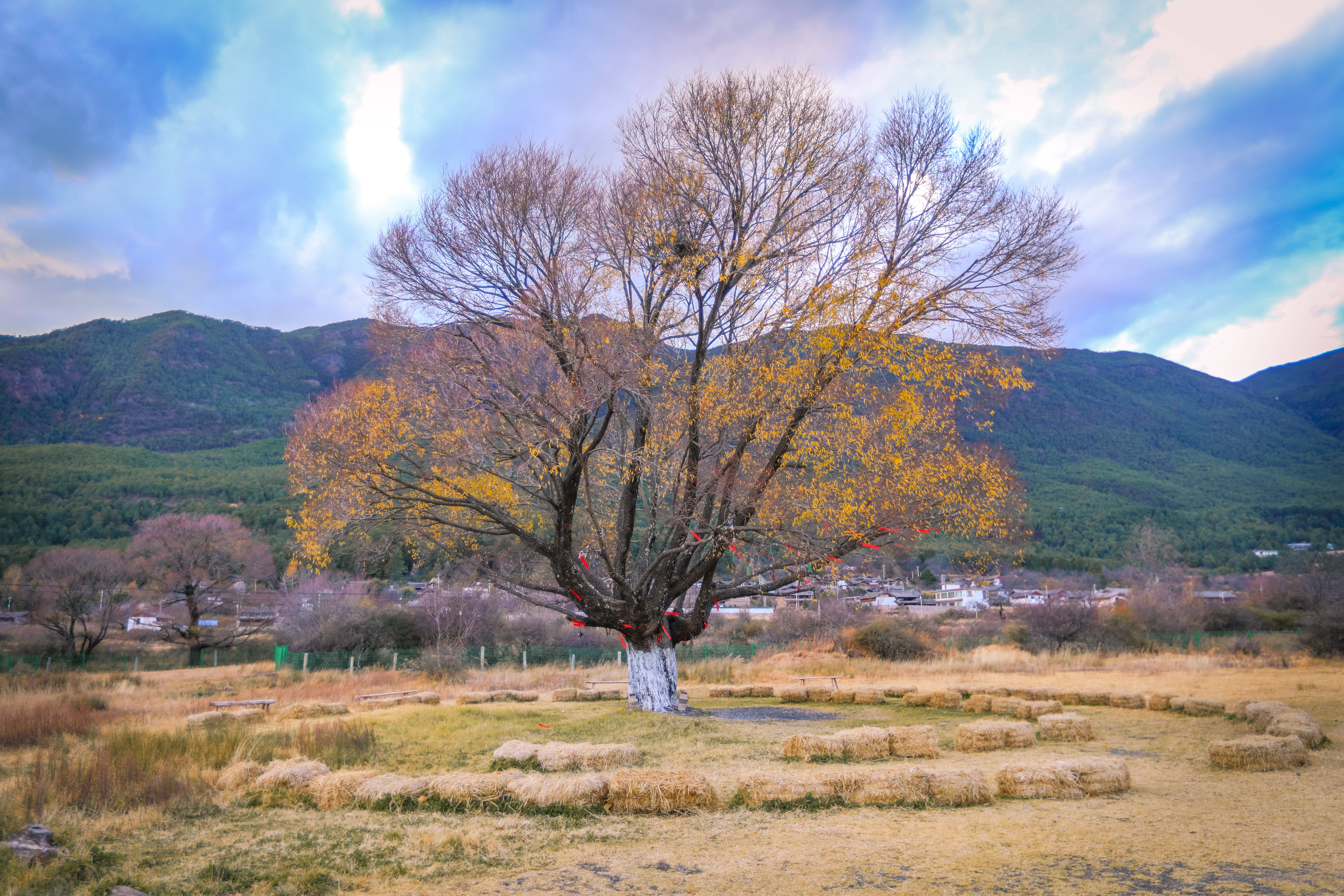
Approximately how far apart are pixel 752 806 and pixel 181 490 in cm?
7022

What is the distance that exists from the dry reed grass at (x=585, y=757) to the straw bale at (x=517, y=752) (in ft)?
0.89

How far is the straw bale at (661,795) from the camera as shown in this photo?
833 cm

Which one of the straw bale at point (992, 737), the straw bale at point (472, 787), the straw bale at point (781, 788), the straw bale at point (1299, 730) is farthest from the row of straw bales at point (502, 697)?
the straw bale at point (1299, 730)

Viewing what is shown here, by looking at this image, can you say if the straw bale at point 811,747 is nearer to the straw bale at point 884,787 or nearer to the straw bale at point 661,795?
the straw bale at point 884,787

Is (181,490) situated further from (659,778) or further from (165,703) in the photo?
(659,778)

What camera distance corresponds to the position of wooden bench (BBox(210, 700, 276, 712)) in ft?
62.7

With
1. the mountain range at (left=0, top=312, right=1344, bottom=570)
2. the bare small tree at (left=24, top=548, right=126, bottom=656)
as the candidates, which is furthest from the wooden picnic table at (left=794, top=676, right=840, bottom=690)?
the bare small tree at (left=24, top=548, right=126, bottom=656)

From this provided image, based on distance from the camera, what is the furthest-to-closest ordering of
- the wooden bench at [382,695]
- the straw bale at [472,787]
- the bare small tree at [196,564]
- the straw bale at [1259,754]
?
the bare small tree at [196,564], the wooden bench at [382,695], the straw bale at [1259,754], the straw bale at [472,787]

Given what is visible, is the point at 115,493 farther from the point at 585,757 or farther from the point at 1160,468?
the point at 1160,468

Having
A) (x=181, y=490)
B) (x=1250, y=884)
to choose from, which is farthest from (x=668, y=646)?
(x=181, y=490)

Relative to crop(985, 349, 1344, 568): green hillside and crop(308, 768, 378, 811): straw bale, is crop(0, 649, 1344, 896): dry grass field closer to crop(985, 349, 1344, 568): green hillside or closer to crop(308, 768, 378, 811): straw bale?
crop(308, 768, 378, 811): straw bale

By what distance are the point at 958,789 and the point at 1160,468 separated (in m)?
99.2

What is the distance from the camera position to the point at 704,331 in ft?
54.2

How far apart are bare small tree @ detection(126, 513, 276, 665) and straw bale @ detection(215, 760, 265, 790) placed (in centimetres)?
3555
